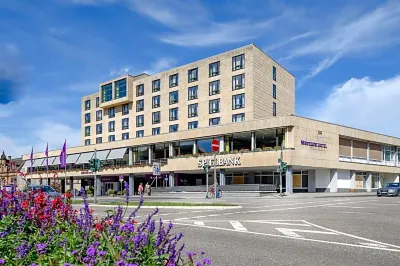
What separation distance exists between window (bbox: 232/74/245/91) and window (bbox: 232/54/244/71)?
129 centimetres

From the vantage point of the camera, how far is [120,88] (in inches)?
2963

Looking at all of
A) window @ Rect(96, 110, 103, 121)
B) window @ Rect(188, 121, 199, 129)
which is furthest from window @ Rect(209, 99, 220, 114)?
window @ Rect(96, 110, 103, 121)

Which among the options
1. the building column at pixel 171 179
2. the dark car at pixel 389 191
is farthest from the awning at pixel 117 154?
the dark car at pixel 389 191

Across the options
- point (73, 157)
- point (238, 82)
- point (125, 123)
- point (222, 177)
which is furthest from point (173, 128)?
point (73, 157)

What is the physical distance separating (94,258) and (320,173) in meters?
48.9

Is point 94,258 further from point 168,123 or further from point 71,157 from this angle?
point 71,157

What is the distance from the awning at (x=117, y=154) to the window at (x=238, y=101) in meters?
18.9

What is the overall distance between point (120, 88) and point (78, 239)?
72661 millimetres

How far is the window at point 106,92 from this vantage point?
77875 millimetres

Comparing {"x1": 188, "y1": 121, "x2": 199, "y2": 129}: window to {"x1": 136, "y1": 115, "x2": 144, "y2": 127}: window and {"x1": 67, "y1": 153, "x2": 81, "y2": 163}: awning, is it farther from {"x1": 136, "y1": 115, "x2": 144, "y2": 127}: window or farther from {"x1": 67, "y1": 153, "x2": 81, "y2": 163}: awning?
{"x1": 67, "y1": 153, "x2": 81, "y2": 163}: awning

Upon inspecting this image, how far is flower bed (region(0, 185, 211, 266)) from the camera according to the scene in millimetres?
3602

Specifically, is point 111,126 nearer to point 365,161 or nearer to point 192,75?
point 192,75

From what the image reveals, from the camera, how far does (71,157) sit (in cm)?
7450

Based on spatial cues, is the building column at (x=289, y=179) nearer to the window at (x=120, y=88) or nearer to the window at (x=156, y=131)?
the window at (x=156, y=131)
